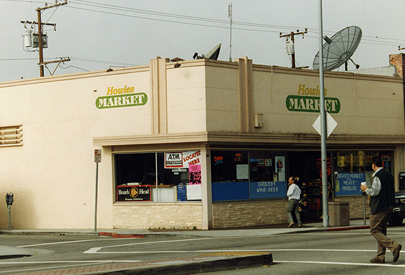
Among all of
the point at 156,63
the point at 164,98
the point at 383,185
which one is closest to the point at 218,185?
the point at 164,98

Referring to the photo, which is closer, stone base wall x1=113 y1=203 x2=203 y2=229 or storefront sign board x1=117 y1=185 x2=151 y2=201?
stone base wall x1=113 y1=203 x2=203 y2=229

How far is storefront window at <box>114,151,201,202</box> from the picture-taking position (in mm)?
21203

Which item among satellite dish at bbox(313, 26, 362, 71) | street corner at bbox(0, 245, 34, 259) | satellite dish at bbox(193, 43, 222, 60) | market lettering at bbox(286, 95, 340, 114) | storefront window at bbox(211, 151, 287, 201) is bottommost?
street corner at bbox(0, 245, 34, 259)

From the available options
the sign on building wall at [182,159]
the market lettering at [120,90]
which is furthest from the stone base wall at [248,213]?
the market lettering at [120,90]

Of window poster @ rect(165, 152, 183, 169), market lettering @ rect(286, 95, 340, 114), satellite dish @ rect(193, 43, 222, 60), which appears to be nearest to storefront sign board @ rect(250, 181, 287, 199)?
window poster @ rect(165, 152, 183, 169)

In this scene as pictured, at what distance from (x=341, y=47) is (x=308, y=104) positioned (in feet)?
15.9

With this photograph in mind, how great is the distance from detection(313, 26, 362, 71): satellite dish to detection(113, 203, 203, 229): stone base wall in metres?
10.4

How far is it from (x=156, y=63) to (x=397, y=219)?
10.6 meters

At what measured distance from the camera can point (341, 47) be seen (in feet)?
88.8

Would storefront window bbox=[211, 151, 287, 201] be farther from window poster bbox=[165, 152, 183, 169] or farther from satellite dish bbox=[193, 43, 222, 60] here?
satellite dish bbox=[193, 43, 222, 60]

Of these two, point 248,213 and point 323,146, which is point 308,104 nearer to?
point 323,146

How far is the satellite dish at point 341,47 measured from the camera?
26516mm

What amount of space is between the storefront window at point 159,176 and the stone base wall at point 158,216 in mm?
308

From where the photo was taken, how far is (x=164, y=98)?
70.7 feet
